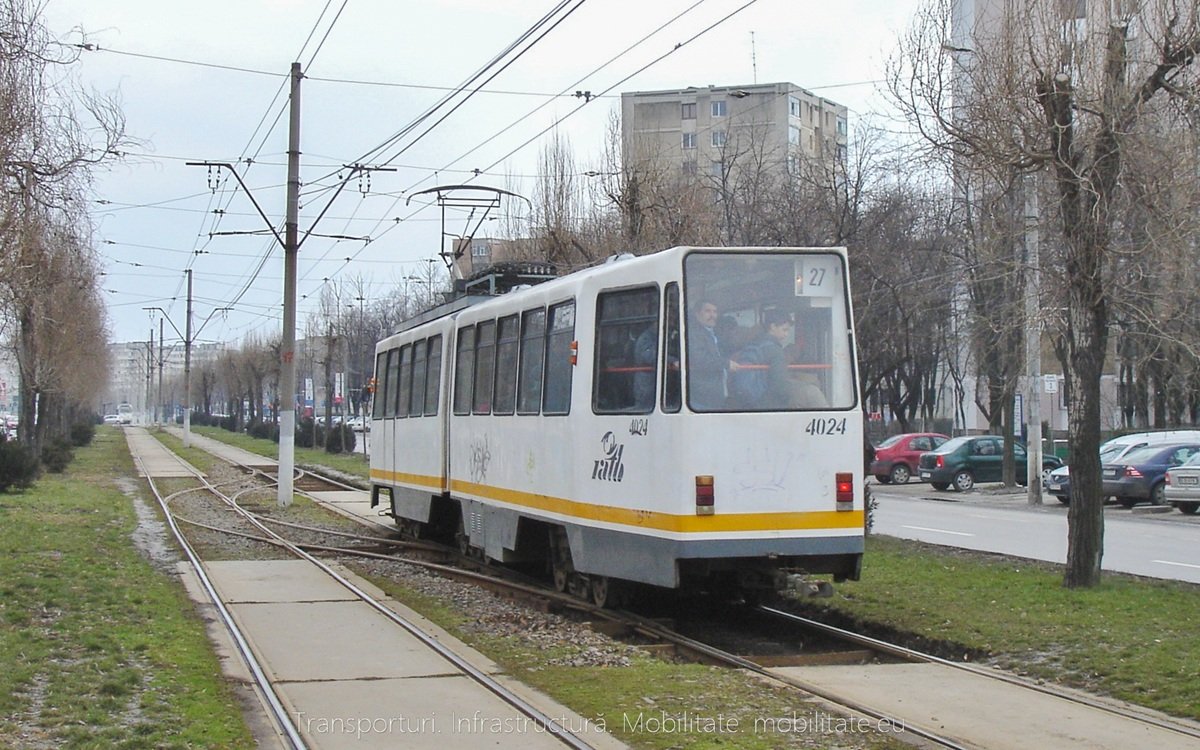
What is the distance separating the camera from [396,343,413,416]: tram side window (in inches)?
793

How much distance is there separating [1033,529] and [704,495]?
14.7m

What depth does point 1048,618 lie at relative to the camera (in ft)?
37.5

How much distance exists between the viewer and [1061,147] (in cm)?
1230

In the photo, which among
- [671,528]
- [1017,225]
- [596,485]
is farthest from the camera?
[1017,225]

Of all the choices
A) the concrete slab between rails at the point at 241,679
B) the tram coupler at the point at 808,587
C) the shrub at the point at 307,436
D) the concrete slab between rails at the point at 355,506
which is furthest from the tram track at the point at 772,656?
the shrub at the point at 307,436

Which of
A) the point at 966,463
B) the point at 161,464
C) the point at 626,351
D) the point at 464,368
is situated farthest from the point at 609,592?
the point at 161,464

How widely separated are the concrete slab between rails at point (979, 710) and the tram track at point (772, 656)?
2.9 inches

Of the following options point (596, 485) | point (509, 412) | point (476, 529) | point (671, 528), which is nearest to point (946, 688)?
point (671, 528)

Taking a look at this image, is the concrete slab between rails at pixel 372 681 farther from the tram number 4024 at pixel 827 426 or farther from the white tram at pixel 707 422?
the tram number 4024 at pixel 827 426

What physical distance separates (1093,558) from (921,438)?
29.9 meters

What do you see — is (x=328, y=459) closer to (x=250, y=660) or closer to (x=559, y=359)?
(x=559, y=359)

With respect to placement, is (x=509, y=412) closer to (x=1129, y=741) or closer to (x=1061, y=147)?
(x=1061, y=147)

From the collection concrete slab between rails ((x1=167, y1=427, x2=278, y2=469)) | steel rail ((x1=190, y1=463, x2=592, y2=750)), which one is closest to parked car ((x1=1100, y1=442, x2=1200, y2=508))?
steel rail ((x1=190, y1=463, x2=592, y2=750))

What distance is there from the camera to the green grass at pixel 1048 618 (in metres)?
9.27
